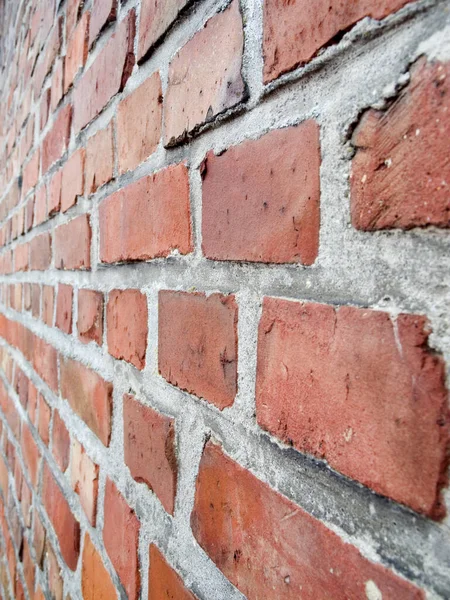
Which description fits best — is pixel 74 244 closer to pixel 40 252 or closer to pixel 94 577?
pixel 40 252

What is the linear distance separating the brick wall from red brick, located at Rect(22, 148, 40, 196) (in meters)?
0.37

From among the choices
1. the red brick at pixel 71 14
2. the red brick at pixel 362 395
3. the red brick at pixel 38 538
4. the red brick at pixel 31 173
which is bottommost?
the red brick at pixel 38 538

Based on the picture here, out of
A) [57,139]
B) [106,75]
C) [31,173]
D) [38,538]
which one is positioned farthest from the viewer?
[31,173]

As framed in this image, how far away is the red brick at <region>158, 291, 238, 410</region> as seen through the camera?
1.20 feet

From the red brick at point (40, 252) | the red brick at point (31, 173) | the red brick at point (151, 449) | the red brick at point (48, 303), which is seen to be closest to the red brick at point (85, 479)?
the red brick at point (151, 449)

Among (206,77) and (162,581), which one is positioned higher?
(206,77)

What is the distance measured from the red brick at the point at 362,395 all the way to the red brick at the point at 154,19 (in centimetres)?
30

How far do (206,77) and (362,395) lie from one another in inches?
11.4

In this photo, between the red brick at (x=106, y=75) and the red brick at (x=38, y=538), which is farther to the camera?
the red brick at (x=38, y=538)

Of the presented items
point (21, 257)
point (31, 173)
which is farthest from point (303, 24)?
point (21, 257)

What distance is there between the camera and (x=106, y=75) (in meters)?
0.62

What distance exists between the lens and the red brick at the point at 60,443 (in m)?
0.79

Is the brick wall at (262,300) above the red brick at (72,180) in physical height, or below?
below

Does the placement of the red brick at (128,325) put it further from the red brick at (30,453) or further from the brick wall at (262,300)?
the red brick at (30,453)
